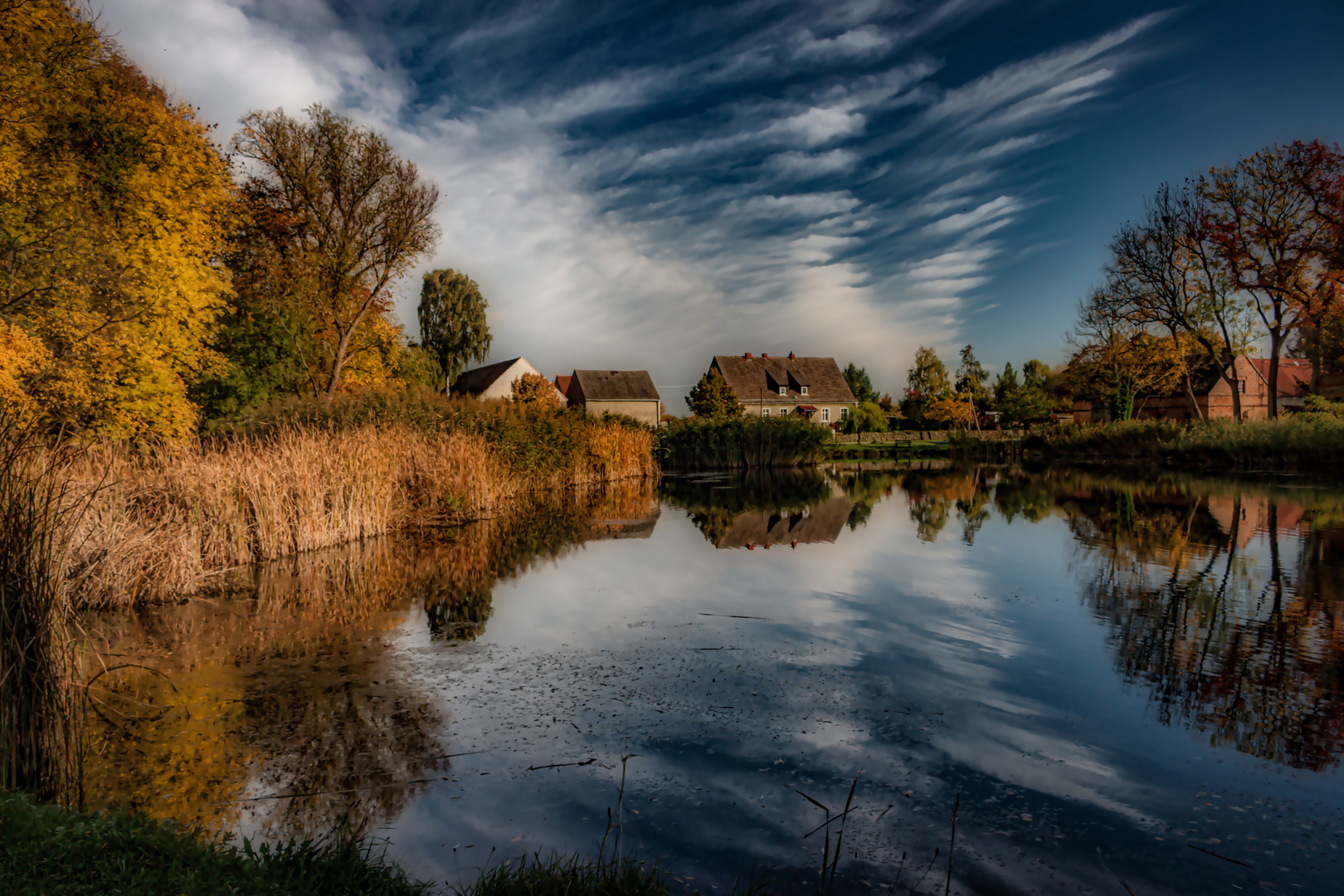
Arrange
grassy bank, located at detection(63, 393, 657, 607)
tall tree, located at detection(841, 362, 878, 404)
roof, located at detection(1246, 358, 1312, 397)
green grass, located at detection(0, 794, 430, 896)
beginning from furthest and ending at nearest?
tall tree, located at detection(841, 362, 878, 404)
roof, located at detection(1246, 358, 1312, 397)
grassy bank, located at detection(63, 393, 657, 607)
green grass, located at detection(0, 794, 430, 896)

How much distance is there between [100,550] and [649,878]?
27.7ft

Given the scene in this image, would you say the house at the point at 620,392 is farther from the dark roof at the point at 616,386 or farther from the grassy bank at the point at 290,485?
the grassy bank at the point at 290,485

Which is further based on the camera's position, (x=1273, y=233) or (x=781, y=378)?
(x=781, y=378)

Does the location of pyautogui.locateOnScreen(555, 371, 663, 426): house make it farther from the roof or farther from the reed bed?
the roof

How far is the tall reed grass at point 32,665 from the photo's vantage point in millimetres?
3867

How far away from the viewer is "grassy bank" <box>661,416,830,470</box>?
3744 centimetres

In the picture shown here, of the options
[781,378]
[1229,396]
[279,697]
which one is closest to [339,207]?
[279,697]

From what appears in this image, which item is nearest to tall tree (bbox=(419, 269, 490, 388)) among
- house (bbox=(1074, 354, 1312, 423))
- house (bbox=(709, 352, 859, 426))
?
house (bbox=(709, 352, 859, 426))

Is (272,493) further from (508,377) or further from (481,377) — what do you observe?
(481,377)

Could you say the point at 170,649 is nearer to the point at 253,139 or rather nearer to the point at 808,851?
the point at 808,851

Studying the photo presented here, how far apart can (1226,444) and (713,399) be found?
3427 cm

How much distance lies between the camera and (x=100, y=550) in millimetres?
8305

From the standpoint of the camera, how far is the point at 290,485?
12.2 metres

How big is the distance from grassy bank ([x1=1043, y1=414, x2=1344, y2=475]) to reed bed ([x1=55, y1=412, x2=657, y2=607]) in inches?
1026
